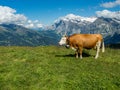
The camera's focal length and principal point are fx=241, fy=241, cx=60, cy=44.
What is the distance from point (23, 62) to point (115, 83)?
1181 cm

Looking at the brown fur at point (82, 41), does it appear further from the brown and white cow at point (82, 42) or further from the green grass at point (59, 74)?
the green grass at point (59, 74)

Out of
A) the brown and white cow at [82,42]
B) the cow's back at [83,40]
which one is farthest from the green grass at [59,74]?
the cow's back at [83,40]

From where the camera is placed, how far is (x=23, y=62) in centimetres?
2947

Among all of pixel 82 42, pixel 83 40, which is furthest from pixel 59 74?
pixel 83 40

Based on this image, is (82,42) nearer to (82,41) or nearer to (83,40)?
(82,41)

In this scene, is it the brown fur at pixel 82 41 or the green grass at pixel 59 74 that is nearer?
the green grass at pixel 59 74

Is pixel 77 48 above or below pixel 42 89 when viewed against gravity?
above

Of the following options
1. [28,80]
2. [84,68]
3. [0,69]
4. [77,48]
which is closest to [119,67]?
[84,68]

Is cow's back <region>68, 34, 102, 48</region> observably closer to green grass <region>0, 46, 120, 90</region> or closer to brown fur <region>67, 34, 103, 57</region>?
brown fur <region>67, 34, 103, 57</region>

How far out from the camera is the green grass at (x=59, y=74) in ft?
74.7

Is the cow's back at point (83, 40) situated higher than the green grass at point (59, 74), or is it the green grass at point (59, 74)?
the cow's back at point (83, 40)

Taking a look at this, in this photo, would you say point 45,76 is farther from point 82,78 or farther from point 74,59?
point 74,59

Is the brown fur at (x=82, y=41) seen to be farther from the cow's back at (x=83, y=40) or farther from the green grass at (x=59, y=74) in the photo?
the green grass at (x=59, y=74)

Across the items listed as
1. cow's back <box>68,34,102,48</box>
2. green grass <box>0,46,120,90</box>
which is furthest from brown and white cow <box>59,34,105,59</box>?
green grass <box>0,46,120,90</box>
